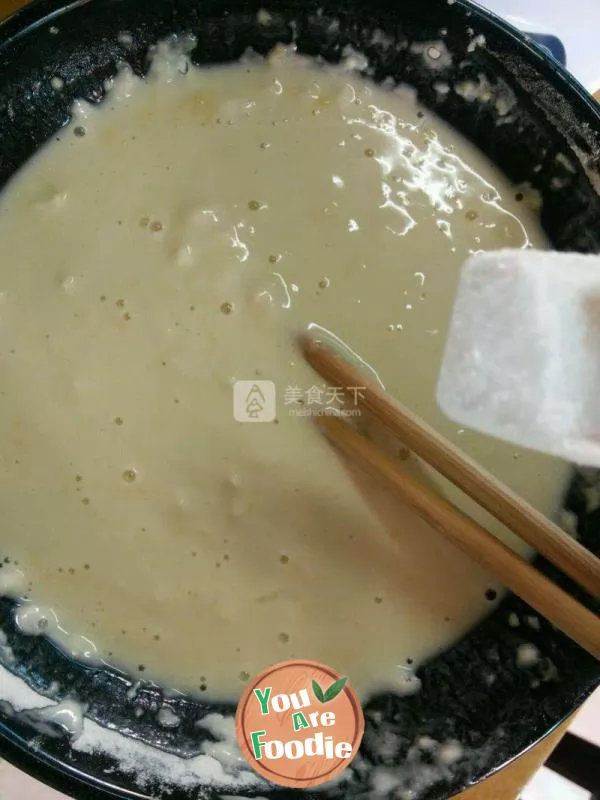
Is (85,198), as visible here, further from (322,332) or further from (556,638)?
(556,638)

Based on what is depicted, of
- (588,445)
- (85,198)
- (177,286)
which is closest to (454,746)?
(588,445)

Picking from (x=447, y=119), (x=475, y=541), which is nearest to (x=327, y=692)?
(x=475, y=541)

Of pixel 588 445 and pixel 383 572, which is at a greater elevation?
pixel 588 445

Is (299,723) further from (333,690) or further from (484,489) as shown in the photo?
(484,489)

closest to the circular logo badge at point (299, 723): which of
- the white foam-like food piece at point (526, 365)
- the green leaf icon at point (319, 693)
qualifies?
the green leaf icon at point (319, 693)

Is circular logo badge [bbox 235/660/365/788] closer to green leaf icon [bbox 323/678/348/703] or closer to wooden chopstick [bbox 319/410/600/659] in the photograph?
green leaf icon [bbox 323/678/348/703]
